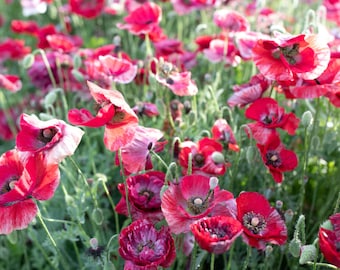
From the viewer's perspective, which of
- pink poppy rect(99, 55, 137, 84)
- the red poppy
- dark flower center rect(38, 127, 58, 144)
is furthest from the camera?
the red poppy

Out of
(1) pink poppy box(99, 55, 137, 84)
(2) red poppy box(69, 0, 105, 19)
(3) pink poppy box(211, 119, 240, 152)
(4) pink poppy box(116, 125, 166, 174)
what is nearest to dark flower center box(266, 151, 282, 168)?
(3) pink poppy box(211, 119, 240, 152)

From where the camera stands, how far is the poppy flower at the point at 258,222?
1.33 meters

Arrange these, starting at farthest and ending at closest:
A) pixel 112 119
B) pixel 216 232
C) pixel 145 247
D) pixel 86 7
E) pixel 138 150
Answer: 1. pixel 86 7
2. pixel 138 150
3. pixel 112 119
4. pixel 145 247
5. pixel 216 232

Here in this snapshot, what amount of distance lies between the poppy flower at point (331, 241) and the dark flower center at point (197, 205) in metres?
0.31

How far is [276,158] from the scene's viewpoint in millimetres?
1655

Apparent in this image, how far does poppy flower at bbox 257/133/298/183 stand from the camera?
5.38 feet

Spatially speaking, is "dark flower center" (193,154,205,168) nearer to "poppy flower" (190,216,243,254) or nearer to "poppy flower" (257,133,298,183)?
"poppy flower" (257,133,298,183)

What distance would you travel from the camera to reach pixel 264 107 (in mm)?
1667

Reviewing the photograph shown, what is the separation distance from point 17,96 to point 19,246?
1383 mm

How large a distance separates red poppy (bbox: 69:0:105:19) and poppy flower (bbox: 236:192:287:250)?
6.69ft

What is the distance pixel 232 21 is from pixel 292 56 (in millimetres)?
773

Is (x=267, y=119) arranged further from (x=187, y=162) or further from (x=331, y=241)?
(x=331, y=241)

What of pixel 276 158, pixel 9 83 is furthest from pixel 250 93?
pixel 9 83

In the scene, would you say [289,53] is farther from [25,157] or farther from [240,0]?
[240,0]
